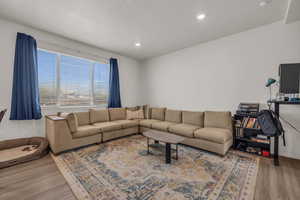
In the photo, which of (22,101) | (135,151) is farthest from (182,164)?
(22,101)

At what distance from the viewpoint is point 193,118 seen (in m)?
3.56

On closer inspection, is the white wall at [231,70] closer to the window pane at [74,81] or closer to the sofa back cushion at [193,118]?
the sofa back cushion at [193,118]

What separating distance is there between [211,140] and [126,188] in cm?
189

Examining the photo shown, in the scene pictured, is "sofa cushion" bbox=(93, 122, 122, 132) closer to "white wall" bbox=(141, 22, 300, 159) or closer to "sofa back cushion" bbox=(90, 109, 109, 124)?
"sofa back cushion" bbox=(90, 109, 109, 124)

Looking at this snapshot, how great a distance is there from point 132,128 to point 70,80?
7.45 feet

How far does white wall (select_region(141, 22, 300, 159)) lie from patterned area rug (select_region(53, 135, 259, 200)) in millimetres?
1277

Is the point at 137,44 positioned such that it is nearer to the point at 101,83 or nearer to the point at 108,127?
the point at 101,83

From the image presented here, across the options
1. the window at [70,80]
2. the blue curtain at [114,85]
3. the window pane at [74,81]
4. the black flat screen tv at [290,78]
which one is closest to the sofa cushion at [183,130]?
the black flat screen tv at [290,78]

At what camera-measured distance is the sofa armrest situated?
267cm

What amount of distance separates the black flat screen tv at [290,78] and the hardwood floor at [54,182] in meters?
1.31

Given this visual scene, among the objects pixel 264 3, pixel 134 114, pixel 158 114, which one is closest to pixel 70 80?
pixel 134 114

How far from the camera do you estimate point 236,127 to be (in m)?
2.95

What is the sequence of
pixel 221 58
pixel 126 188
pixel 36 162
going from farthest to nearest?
pixel 221 58 → pixel 36 162 → pixel 126 188

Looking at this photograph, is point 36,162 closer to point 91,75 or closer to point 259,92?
point 91,75
